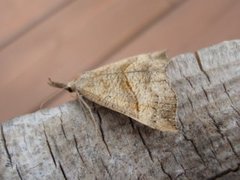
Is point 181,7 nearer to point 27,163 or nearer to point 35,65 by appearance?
point 35,65

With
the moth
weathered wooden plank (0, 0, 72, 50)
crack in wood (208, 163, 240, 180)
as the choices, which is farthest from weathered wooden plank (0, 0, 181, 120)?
crack in wood (208, 163, 240, 180)

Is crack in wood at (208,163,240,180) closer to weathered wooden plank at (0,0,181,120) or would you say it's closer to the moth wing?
the moth wing

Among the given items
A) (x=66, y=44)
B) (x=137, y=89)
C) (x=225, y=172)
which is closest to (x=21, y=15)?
(x=66, y=44)

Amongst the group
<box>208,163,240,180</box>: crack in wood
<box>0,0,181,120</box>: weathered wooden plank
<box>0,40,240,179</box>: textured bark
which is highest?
<box>0,0,181,120</box>: weathered wooden plank

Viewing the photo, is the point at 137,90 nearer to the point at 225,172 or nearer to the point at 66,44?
the point at 225,172

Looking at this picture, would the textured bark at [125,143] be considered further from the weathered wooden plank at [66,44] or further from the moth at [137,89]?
the weathered wooden plank at [66,44]

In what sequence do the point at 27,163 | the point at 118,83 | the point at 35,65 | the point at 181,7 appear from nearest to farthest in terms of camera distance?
the point at 27,163
the point at 118,83
the point at 35,65
the point at 181,7

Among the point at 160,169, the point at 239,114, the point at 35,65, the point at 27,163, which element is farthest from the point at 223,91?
the point at 35,65
